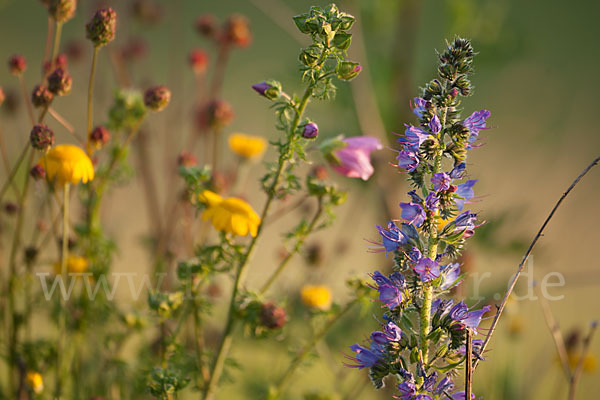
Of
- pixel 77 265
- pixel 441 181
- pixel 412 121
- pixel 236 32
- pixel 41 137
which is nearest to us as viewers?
pixel 441 181

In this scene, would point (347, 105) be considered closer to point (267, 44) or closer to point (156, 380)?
point (267, 44)

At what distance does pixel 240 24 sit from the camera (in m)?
0.75

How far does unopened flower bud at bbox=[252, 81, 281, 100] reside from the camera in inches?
16.8

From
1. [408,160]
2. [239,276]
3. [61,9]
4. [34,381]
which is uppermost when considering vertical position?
[61,9]

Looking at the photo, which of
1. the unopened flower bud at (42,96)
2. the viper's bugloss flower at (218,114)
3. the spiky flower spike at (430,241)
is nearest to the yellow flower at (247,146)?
the viper's bugloss flower at (218,114)

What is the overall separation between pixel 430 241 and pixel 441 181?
0.14 feet

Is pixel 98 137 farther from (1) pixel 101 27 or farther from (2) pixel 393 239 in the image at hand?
(2) pixel 393 239

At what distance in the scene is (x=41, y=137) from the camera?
46 cm

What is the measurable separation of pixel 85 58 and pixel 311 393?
0.64m

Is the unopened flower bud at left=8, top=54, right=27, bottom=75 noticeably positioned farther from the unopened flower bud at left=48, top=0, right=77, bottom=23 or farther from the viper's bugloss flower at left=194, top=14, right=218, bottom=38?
the viper's bugloss flower at left=194, top=14, right=218, bottom=38

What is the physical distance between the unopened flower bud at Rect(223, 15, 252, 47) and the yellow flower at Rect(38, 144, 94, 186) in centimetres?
31

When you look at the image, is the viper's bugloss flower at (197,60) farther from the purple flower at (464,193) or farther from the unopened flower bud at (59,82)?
the purple flower at (464,193)

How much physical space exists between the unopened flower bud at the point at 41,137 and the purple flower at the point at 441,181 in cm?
31

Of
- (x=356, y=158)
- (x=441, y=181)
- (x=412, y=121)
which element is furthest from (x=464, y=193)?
(x=412, y=121)
